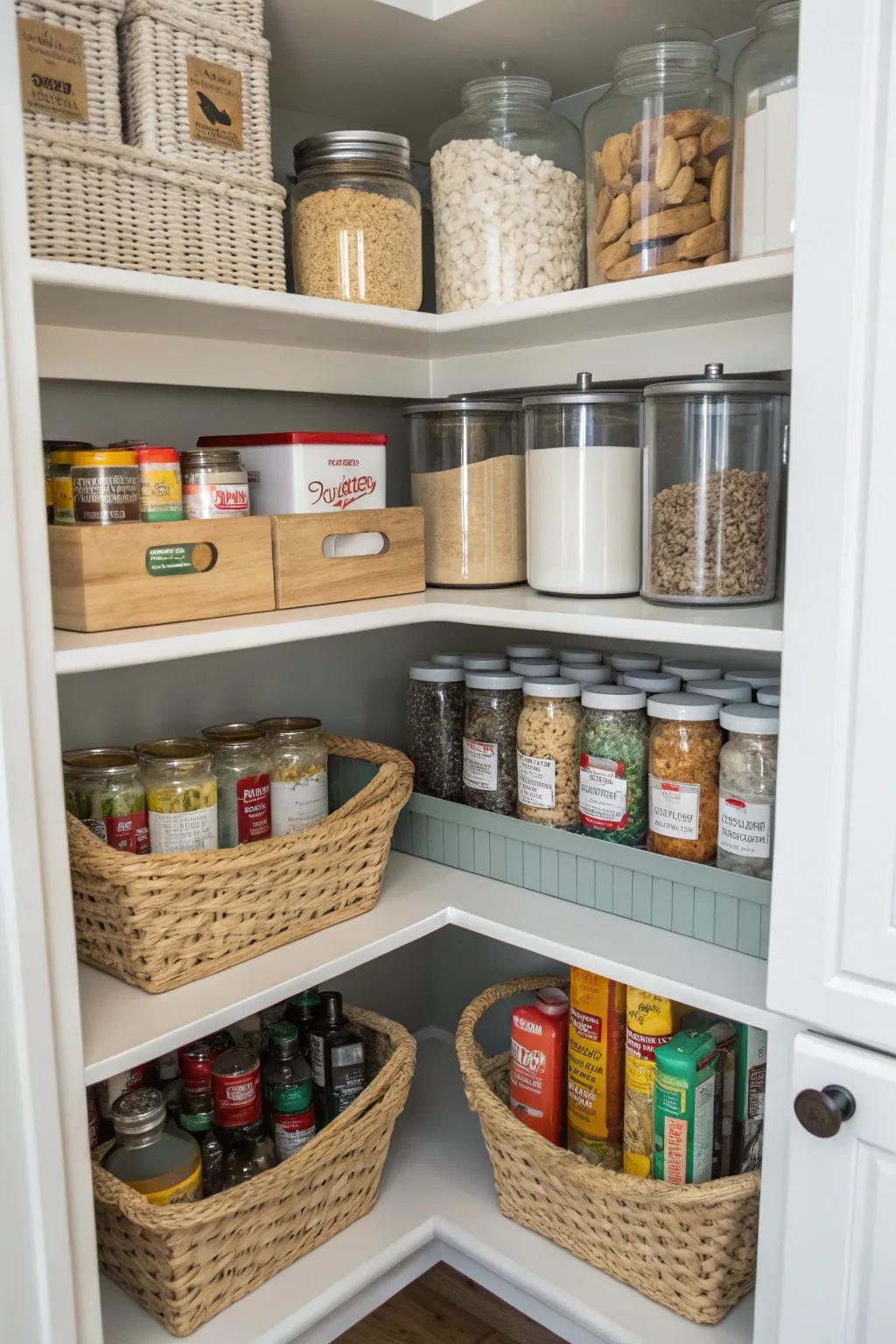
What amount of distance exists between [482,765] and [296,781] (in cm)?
28

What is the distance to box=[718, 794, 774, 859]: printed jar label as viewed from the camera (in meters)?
1.24

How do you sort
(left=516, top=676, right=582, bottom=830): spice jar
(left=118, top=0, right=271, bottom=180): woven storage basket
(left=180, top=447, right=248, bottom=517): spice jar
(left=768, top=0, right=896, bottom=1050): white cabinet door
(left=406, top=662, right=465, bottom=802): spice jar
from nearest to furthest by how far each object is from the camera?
(left=768, top=0, right=896, bottom=1050): white cabinet door < (left=118, top=0, right=271, bottom=180): woven storage basket < (left=180, top=447, right=248, bottom=517): spice jar < (left=516, top=676, right=582, bottom=830): spice jar < (left=406, top=662, right=465, bottom=802): spice jar

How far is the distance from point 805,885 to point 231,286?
83 centimetres

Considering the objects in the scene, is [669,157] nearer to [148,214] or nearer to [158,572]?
[148,214]

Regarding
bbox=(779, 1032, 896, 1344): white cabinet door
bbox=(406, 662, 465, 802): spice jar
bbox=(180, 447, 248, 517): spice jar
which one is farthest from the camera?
bbox=(406, 662, 465, 802): spice jar

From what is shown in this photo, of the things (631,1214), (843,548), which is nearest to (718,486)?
(843,548)

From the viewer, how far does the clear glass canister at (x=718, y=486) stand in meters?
1.22

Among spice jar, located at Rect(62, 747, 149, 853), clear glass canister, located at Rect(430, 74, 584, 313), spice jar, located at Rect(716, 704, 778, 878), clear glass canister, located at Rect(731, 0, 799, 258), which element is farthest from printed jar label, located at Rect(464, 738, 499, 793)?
clear glass canister, located at Rect(731, 0, 799, 258)

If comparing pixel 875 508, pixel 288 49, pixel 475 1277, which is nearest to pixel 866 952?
pixel 875 508

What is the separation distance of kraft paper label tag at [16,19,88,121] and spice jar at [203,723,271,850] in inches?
28.2

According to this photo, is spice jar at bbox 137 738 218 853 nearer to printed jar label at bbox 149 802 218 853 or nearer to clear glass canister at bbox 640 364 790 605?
printed jar label at bbox 149 802 218 853

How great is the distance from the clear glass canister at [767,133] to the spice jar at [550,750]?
0.58 metres

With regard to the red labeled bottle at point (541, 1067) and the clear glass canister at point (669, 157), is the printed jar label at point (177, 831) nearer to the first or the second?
the red labeled bottle at point (541, 1067)

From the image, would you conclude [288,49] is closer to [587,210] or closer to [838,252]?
[587,210]
